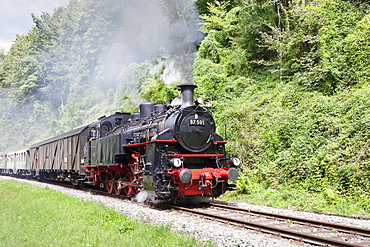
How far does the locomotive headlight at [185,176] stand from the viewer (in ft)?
27.2

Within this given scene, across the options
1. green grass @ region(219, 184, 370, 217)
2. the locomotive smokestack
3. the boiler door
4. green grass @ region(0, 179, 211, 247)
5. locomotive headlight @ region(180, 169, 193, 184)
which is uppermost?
the locomotive smokestack

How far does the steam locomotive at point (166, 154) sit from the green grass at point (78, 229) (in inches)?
70.5

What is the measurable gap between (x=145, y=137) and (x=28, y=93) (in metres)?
45.4

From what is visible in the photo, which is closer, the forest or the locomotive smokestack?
the forest

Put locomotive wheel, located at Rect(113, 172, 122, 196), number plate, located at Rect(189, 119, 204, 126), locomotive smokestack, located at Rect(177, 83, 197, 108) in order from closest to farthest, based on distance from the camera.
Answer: number plate, located at Rect(189, 119, 204, 126), locomotive smokestack, located at Rect(177, 83, 197, 108), locomotive wheel, located at Rect(113, 172, 122, 196)

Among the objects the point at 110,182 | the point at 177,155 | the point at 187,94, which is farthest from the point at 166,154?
the point at 110,182

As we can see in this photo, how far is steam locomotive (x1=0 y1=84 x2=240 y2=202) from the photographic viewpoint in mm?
8842

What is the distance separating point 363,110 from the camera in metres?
9.42

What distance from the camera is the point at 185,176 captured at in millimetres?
8320

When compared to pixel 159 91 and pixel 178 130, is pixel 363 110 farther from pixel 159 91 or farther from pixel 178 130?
pixel 159 91

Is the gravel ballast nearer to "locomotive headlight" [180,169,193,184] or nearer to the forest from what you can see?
"locomotive headlight" [180,169,193,184]

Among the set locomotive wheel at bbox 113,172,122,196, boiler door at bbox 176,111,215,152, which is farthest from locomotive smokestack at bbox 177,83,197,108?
locomotive wheel at bbox 113,172,122,196

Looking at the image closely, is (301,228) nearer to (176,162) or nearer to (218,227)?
(218,227)

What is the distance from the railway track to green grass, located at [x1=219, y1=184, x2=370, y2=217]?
1.66 metres
